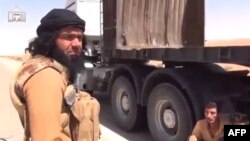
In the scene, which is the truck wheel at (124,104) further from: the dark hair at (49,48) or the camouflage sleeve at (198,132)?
the dark hair at (49,48)

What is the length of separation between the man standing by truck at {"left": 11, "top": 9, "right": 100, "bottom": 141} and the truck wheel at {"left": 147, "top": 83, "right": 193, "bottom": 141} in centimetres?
310

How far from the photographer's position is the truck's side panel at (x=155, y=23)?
17.6 ft

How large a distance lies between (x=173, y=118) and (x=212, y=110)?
1.08m

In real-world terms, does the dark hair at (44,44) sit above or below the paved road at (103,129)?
above

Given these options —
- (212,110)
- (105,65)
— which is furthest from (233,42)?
(105,65)

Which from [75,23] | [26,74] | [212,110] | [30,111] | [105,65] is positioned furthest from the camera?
[105,65]

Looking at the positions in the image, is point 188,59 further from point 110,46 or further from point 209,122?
point 110,46

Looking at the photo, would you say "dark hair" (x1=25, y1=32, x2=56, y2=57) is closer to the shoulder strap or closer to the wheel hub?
the shoulder strap

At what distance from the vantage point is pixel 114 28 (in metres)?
7.68

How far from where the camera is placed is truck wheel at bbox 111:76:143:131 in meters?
6.94

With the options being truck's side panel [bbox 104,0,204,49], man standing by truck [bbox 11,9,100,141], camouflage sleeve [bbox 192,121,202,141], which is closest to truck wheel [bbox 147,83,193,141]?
camouflage sleeve [bbox 192,121,202,141]

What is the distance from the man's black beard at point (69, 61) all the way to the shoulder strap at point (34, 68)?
0.04 meters

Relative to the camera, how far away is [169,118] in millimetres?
5703

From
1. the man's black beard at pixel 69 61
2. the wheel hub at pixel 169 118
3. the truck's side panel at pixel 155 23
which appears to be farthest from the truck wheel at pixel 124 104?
the man's black beard at pixel 69 61
